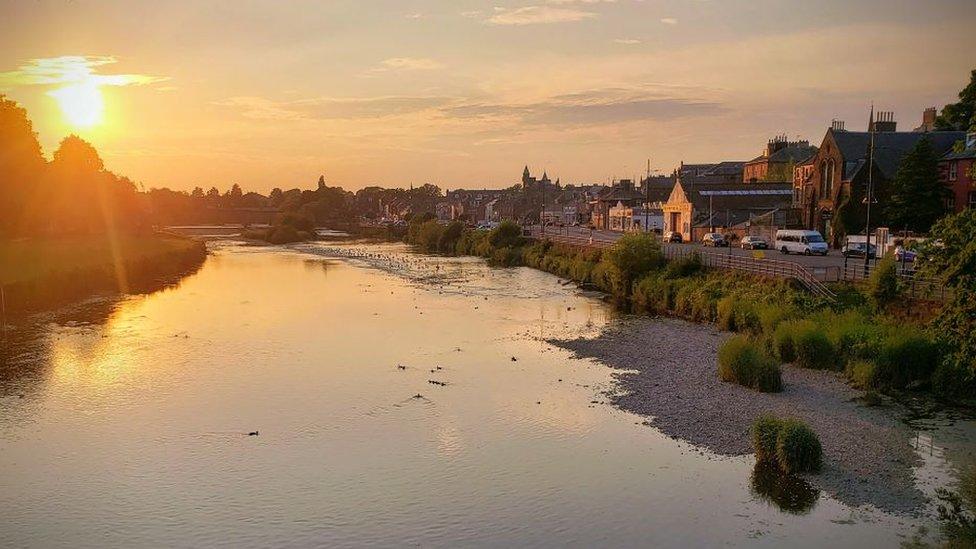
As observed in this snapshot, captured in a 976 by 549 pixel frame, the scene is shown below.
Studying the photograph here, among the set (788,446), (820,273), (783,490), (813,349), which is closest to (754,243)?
(820,273)

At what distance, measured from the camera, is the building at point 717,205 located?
298 feet

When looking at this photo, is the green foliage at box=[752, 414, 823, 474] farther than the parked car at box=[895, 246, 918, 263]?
No

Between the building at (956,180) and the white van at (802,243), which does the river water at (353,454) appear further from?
the building at (956,180)

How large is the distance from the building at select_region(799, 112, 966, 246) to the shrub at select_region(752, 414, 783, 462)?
5190cm

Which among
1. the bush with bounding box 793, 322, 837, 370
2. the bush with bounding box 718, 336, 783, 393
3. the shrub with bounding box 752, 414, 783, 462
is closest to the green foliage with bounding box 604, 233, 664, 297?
the bush with bounding box 793, 322, 837, 370

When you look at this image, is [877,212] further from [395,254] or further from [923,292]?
[395,254]

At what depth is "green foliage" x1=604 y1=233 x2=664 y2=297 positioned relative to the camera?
56281 mm

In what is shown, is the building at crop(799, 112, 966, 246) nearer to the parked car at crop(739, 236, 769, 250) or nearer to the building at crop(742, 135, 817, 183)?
the parked car at crop(739, 236, 769, 250)

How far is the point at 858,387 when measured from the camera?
28.1 meters

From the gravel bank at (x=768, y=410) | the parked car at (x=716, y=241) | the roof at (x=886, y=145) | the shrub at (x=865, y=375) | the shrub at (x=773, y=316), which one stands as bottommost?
the gravel bank at (x=768, y=410)

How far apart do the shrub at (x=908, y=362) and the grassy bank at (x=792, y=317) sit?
3 cm

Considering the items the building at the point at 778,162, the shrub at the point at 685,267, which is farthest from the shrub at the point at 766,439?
the building at the point at 778,162

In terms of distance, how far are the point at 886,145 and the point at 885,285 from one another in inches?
1792

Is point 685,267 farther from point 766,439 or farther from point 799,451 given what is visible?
point 799,451
